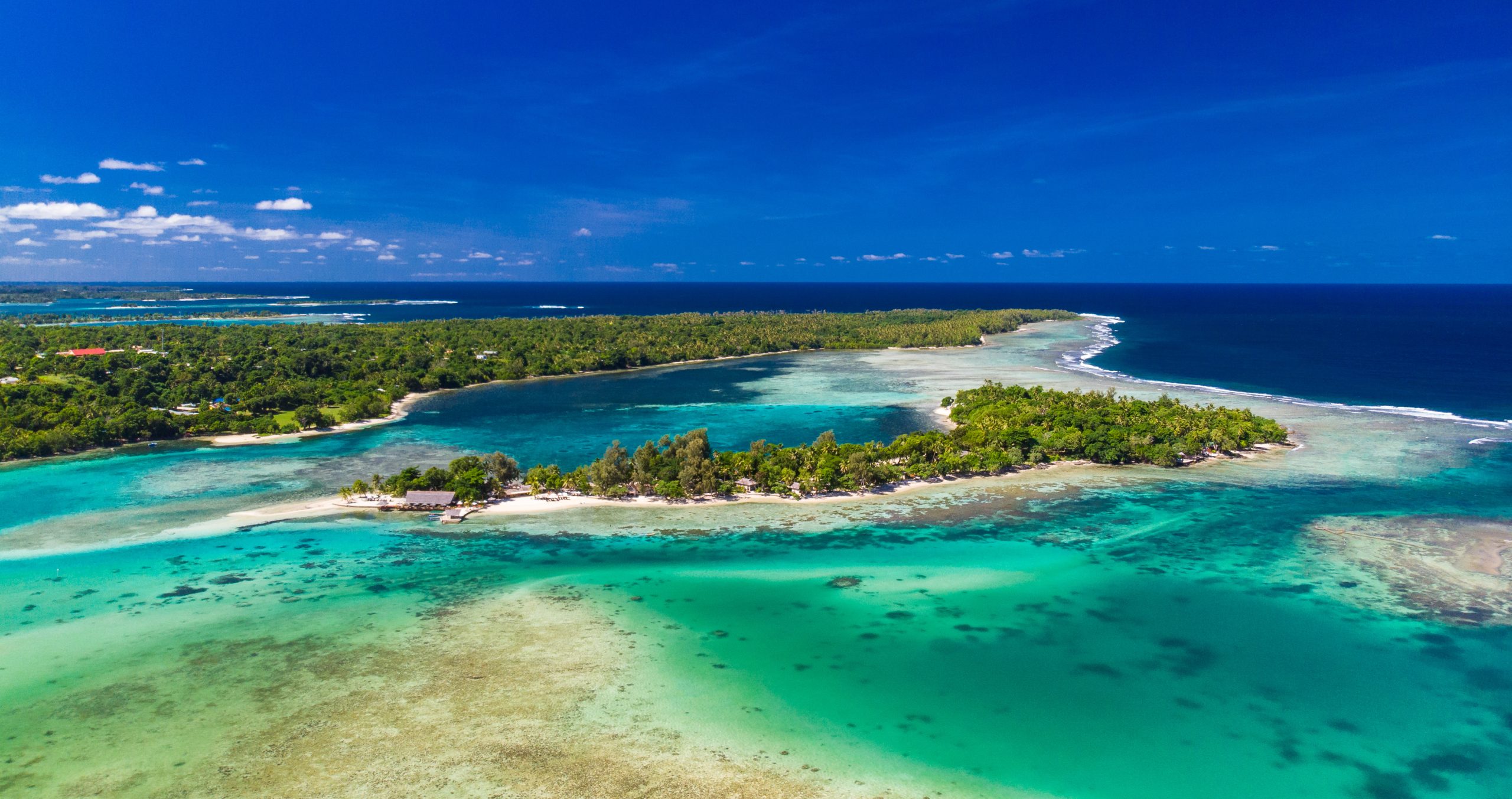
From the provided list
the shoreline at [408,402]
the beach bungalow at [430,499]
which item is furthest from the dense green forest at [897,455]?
the shoreline at [408,402]

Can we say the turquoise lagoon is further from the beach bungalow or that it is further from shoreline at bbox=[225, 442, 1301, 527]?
the beach bungalow

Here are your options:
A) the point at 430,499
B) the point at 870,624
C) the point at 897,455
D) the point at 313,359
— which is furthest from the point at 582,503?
the point at 313,359

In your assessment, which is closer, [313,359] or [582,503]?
[582,503]

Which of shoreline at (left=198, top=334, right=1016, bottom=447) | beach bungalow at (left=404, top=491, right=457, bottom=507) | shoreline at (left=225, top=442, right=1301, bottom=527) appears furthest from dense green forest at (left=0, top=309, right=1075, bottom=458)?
beach bungalow at (left=404, top=491, right=457, bottom=507)

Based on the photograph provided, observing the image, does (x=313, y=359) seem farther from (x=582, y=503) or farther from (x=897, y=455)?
(x=897, y=455)

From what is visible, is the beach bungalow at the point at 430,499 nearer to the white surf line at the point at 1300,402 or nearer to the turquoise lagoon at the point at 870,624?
the turquoise lagoon at the point at 870,624
